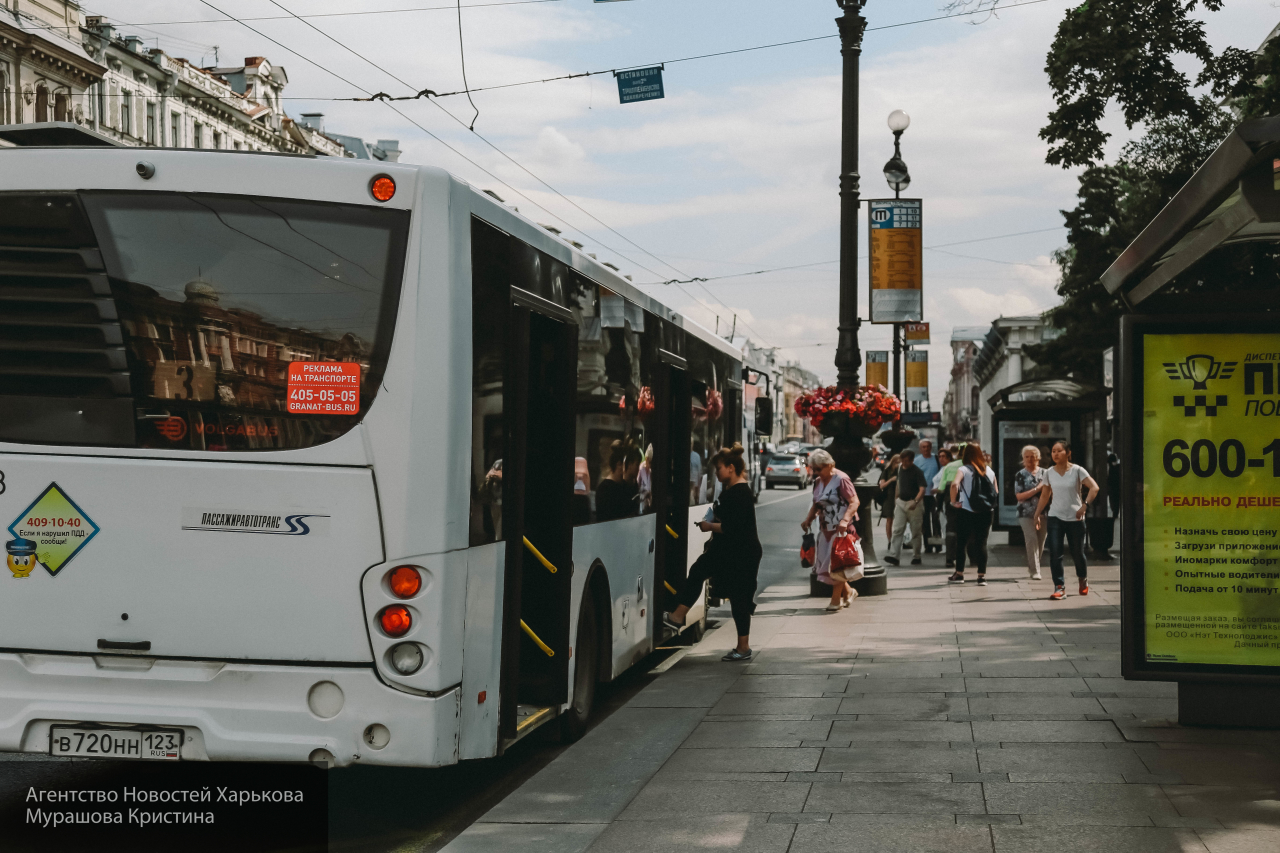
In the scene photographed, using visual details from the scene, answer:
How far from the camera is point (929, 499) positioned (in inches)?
961

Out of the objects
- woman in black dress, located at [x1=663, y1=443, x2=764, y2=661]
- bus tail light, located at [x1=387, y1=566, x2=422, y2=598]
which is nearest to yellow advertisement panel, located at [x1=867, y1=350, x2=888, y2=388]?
woman in black dress, located at [x1=663, y1=443, x2=764, y2=661]

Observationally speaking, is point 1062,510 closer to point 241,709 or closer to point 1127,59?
point 1127,59

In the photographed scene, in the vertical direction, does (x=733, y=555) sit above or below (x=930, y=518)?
above

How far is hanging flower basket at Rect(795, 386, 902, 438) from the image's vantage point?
16219 millimetres

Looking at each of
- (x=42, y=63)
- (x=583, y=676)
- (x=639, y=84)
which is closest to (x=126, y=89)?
(x=42, y=63)

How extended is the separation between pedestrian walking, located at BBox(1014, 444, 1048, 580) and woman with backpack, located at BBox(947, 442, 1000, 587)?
0.33 meters

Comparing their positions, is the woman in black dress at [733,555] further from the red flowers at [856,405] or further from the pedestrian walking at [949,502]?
the pedestrian walking at [949,502]

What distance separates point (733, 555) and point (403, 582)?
18.7 feet

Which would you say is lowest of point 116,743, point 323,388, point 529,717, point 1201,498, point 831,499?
point 529,717

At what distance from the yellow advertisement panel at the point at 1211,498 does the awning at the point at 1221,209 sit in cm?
52

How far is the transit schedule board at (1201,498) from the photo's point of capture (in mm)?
7438

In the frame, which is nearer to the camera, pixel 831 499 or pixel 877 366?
pixel 831 499

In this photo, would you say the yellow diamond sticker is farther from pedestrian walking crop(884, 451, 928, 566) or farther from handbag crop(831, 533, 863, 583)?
pedestrian walking crop(884, 451, 928, 566)

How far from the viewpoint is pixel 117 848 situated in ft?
18.5
